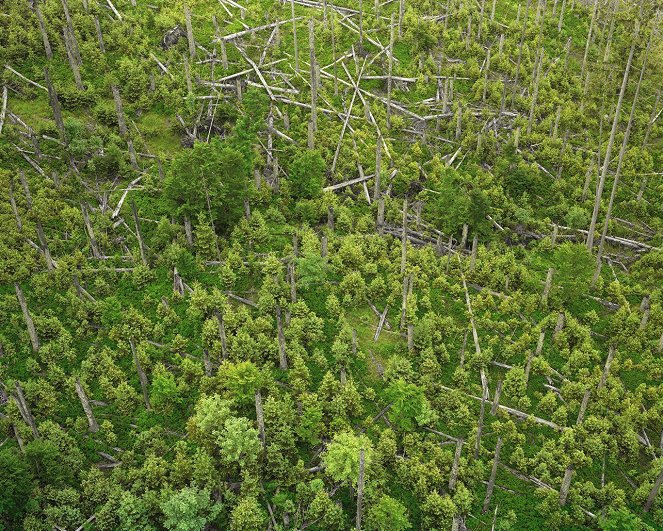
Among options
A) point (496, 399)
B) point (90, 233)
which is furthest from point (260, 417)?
point (90, 233)

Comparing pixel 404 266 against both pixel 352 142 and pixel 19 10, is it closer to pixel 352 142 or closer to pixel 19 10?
pixel 352 142

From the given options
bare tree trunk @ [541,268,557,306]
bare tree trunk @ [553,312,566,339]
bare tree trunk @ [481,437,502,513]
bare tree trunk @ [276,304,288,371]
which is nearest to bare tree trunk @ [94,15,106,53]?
bare tree trunk @ [276,304,288,371]

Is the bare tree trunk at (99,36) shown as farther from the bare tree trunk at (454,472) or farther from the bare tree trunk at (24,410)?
the bare tree trunk at (454,472)

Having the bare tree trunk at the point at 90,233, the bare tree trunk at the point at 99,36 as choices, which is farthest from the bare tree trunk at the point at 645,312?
the bare tree trunk at the point at 99,36

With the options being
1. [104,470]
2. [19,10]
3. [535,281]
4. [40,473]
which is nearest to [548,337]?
[535,281]

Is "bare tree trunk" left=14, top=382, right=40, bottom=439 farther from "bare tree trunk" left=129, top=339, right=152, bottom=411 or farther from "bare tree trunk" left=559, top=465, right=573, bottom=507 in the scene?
"bare tree trunk" left=559, top=465, right=573, bottom=507

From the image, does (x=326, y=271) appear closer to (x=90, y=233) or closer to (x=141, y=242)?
(x=141, y=242)
